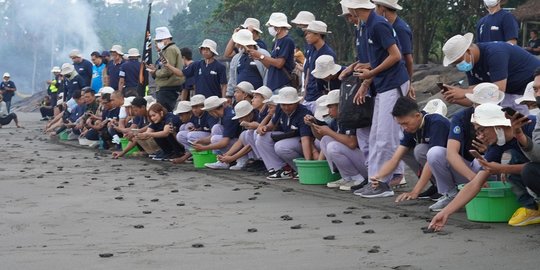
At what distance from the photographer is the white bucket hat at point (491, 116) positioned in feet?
24.1

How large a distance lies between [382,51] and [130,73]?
32.9 feet

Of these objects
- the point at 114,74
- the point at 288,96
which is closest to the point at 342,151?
the point at 288,96

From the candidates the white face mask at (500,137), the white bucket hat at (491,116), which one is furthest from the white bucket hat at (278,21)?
the white bucket hat at (491,116)

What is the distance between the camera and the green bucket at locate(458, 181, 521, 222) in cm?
794

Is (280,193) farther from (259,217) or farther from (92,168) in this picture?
(92,168)

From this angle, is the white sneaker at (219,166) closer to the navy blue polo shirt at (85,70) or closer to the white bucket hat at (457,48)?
the white bucket hat at (457,48)

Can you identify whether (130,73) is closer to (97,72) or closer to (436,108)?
(97,72)

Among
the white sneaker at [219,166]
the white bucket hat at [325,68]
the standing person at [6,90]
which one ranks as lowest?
the standing person at [6,90]

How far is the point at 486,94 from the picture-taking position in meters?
8.10

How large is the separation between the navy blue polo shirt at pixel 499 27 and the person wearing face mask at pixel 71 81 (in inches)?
468

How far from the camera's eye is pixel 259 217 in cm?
885

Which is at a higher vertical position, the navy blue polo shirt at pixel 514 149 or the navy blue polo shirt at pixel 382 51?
the navy blue polo shirt at pixel 382 51

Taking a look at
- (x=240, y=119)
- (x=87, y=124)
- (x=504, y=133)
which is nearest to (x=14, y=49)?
(x=87, y=124)

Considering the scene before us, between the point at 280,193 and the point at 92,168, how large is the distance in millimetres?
4512
